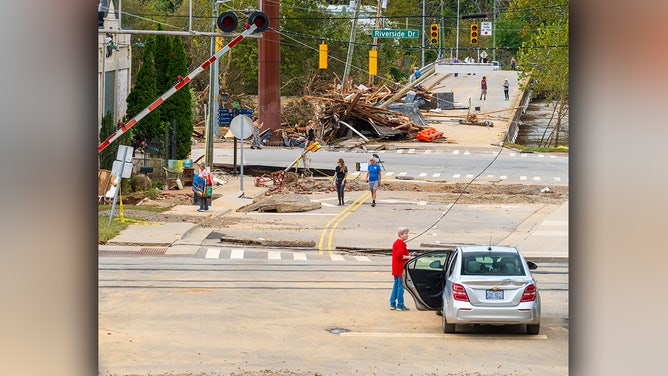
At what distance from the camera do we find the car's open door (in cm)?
1605

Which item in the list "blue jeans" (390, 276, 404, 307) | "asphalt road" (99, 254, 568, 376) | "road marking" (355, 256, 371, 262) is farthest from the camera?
"road marking" (355, 256, 371, 262)

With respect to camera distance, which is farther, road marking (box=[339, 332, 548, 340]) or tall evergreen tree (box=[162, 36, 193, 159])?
tall evergreen tree (box=[162, 36, 193, 159])

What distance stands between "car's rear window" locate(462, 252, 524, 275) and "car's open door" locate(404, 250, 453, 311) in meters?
0.68

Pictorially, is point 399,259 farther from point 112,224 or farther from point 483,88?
point 483,88

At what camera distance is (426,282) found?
635 inches

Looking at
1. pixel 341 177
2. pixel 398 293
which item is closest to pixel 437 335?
pixel 398 293

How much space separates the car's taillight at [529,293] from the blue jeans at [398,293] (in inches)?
83.2

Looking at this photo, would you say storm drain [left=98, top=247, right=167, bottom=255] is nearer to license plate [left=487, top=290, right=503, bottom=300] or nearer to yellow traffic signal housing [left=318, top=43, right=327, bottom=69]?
yellow traffic signal housing [left=318, top=43, right=327, bottom=69]

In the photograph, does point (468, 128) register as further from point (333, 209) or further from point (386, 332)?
point (386, 332)

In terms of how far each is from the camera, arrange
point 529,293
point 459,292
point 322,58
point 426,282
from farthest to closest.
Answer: point 322,58 < point 426,282 < point 459,292 < point 529,293

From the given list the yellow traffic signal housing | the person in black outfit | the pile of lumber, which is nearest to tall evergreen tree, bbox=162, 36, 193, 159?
the yellow traffic signal housing

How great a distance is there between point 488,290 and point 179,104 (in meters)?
12.2

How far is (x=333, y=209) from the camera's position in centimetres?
2433
